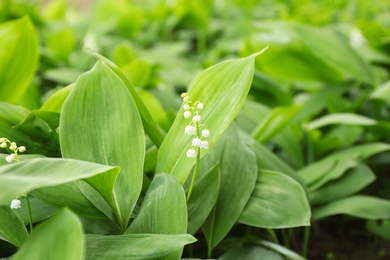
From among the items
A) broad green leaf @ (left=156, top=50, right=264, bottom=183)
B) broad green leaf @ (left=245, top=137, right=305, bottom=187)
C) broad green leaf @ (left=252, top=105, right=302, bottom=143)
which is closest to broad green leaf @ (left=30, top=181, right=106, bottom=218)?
broad green leaf @ (left=156, top=50, right=264, bottom=183)

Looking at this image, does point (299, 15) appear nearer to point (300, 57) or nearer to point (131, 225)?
point (300, 57)

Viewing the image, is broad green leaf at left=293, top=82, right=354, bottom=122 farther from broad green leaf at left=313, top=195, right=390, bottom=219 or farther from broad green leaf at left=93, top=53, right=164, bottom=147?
broad green leaf at left=93, top=53, right=164, bottom=147

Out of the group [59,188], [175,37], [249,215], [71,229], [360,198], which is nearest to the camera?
[71,229]

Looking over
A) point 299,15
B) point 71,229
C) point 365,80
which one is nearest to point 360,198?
point 365,80

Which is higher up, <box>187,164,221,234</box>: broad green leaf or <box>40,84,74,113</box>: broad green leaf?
<box>40,84,74,113</box>: broad green leaf

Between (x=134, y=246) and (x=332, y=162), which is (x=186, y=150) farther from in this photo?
(x=332, y=162)

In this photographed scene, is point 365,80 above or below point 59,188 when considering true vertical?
below
